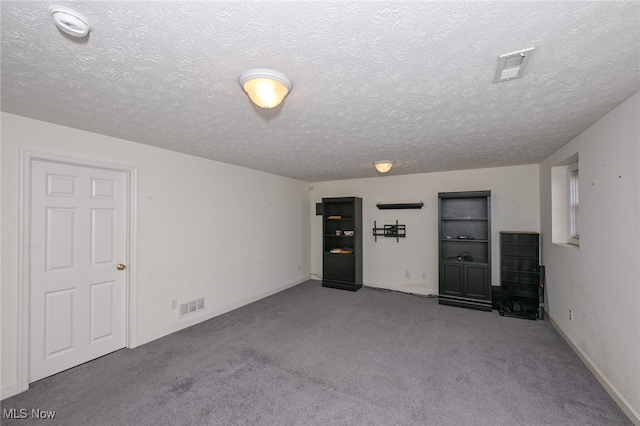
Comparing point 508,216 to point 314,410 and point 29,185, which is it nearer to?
point 314,410

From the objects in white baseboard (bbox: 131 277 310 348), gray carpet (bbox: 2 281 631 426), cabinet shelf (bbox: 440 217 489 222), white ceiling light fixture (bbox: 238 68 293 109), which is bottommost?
gray carpet (bbox: 2 281 631 426)

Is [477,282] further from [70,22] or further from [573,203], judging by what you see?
[70,22]

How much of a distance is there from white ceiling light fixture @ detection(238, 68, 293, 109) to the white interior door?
2.36m

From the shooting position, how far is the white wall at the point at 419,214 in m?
4.57

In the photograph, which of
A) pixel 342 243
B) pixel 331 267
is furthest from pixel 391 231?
pixel 331 267

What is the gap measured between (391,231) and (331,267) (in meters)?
1.51

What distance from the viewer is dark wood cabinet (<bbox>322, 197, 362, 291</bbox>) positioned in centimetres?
563

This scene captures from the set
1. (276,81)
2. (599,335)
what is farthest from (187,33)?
(599,335)

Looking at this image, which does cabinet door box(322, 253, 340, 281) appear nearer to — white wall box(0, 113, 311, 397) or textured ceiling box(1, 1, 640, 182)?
white wall box(0, 113, 311, 397)

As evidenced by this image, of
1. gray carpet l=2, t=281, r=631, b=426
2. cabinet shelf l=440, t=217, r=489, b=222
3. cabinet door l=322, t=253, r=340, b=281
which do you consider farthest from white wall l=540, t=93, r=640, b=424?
cabinet door l=322, t=253, r=340, b=281

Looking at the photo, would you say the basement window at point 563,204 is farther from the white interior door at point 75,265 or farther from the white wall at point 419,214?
the white interior door at point 75,265

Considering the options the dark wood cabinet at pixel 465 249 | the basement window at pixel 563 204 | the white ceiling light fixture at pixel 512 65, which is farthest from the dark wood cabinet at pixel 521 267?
the white ceiling light fixture at pixel 512 65

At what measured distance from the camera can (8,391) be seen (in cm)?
224

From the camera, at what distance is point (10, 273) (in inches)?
90.2
